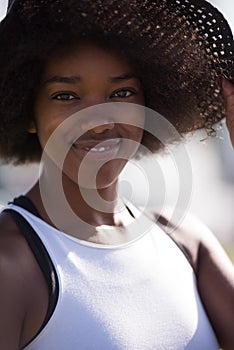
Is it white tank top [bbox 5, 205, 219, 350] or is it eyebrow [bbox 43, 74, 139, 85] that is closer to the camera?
white tank top [bbox 5, 205, 219, 350]

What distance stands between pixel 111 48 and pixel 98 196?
0.44 m

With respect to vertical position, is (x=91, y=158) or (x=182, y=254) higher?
(x=91, y=158)

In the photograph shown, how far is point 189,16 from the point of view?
236 centimetres

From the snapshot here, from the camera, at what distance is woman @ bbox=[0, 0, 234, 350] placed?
7.08 feet

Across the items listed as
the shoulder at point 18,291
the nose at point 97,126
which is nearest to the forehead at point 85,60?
the nose at point 97,126

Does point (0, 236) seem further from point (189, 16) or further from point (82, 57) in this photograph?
point (189, 16)

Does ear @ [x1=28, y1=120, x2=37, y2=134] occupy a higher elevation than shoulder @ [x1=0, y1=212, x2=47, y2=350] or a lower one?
higher

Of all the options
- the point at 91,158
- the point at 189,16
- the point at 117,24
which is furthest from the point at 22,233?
the point at 189,16

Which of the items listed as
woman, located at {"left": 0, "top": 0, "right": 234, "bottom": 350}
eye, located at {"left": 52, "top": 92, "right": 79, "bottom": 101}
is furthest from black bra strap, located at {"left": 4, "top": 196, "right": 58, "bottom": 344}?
eye, located at {"left": 52, "top": 92, "right": 79, "bottom": 101}

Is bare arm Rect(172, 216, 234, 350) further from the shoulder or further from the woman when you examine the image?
the shoulder

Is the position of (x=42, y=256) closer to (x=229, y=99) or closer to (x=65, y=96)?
(x=65, y=96)

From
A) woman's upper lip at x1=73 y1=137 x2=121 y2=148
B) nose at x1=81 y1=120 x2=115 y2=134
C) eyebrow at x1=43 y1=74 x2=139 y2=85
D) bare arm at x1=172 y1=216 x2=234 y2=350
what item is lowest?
bare arm at x1=172 y1=216 x2=234 y2=350

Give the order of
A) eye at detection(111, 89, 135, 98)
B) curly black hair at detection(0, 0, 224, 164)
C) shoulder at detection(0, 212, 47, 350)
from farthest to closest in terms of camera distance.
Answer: eye at detection(111, 89, 135, 98) < curly black hair at detection(0, 0, 224, 164) < shoulder at detection(0, 212, 47, 350)

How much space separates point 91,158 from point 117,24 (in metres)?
0.36
